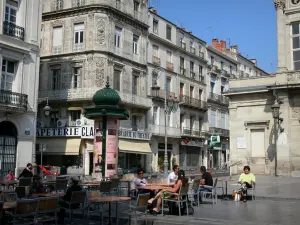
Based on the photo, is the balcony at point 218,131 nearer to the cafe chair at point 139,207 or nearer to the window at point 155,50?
the window at point 155,50

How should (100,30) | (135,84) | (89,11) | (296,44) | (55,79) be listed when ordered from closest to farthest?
(296,44)
(100,30)
(89,11)
(55,79)
(135,84)

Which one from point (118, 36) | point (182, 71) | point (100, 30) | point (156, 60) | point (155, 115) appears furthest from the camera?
point (182, 71)

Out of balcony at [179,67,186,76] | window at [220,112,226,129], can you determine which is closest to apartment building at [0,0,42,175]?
balcony at [179,67,186,76]

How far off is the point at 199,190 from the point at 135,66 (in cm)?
2513

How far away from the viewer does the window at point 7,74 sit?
22700 millimetres

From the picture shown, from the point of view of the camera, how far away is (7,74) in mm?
22906

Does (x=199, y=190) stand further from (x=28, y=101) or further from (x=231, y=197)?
(x=28, y=101)

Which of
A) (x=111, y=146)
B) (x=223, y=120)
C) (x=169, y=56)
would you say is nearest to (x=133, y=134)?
(x=169, y=56)

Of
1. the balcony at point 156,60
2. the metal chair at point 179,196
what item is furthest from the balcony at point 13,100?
the balcony at point 156,60

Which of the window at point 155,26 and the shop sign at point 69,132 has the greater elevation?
the window at point 155,26

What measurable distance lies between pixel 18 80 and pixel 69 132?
10.5 meters

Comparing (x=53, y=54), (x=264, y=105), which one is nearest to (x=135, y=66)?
(x=53, y=54)

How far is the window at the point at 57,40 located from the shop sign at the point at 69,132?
6.75 metres

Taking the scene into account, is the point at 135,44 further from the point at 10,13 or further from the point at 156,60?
the point at 10,13
